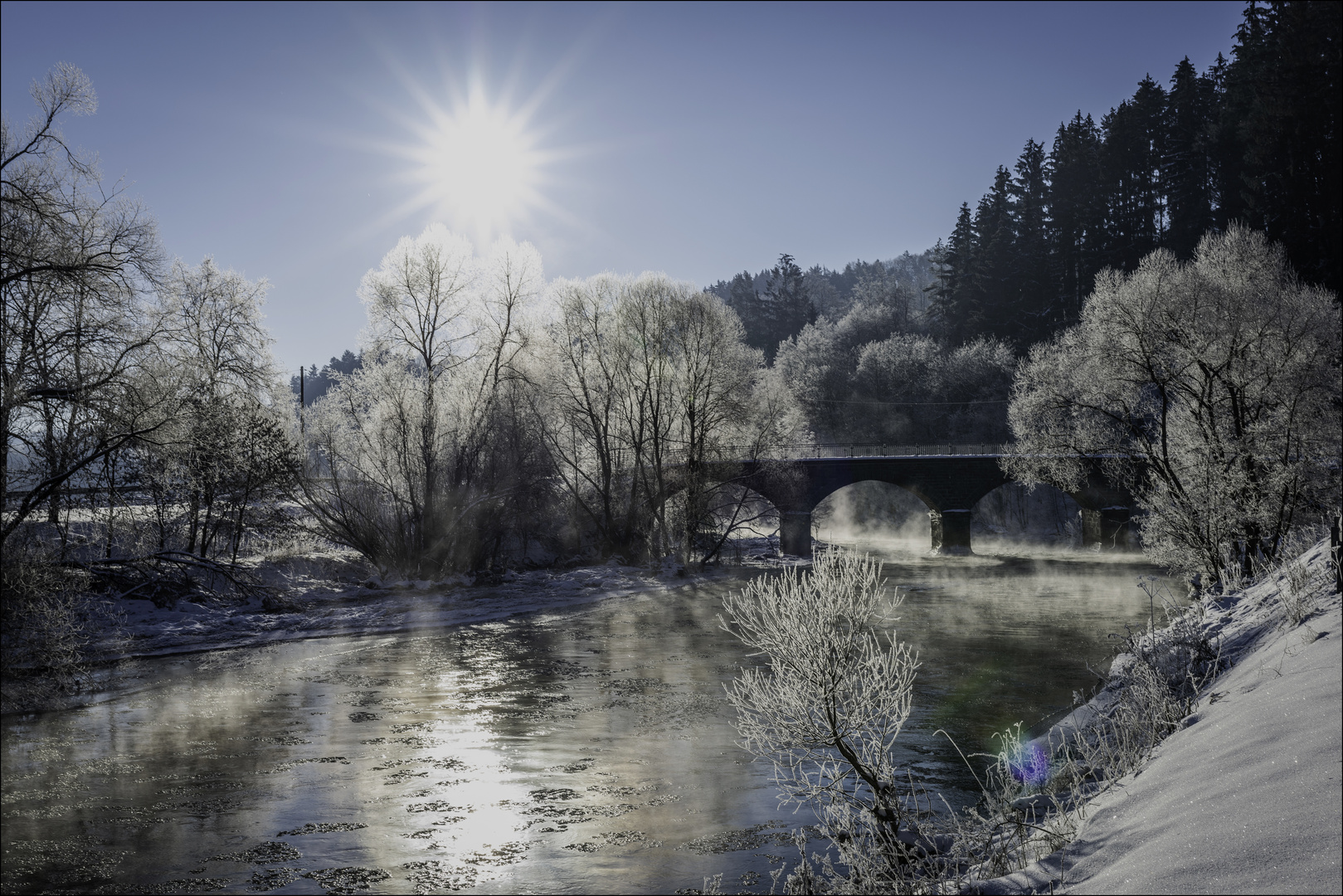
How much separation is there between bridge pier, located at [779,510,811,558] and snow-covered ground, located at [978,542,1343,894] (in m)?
36.4

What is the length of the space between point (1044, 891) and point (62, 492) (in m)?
16.9

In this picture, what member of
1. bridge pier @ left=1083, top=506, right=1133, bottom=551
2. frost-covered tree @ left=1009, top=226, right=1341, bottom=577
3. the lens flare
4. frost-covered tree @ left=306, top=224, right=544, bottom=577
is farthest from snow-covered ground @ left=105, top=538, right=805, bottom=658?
bridge pier @ left=1083, top=506, right=1133, bottom=551

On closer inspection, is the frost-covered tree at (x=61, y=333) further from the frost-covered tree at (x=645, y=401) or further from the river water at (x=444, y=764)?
the frost-covered tree at (x=645, y=401)

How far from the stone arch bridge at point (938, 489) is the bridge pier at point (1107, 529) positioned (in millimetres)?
41

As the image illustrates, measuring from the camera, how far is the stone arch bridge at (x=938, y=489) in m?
44.7

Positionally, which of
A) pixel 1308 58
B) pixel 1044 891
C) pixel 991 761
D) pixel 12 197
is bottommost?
pixel 991 761

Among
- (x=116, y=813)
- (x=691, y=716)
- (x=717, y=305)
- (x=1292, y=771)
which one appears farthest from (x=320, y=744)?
(x=717, y=305)

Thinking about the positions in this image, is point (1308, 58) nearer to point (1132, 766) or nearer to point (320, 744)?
point (1132, 766)

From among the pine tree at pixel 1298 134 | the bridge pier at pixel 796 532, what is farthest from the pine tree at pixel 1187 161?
the bridge pier at pixel 796 532

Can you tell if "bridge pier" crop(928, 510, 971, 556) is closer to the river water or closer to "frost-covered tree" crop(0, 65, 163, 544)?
the river water

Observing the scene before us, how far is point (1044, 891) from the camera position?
5844 millimetres

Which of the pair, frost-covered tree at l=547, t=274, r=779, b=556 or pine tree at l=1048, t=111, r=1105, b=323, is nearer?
frost-covered tree at l=547, t=274, r=779, b=556

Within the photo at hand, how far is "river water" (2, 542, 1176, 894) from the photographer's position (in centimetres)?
912

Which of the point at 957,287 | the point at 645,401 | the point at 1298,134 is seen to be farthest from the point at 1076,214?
the point at 645,401
